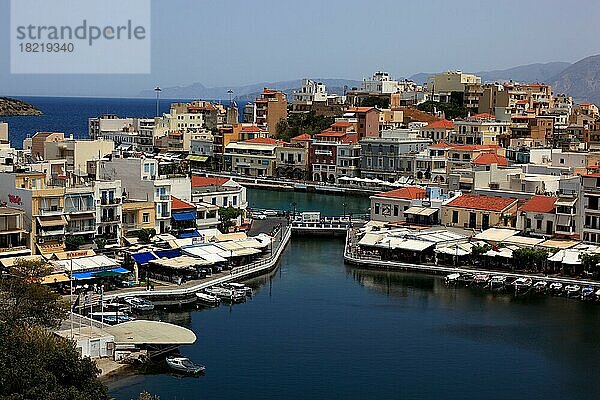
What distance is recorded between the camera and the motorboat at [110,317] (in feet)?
62.6

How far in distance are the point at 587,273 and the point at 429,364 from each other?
8183 mm

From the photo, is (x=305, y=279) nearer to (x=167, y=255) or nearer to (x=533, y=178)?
(x=167, y=255)

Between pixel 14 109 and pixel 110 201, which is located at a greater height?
pixel 14 109

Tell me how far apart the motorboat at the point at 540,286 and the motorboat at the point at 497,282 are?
778mm

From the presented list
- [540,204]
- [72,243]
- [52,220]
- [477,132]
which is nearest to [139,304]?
[72,243]

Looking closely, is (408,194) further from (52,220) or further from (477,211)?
(52,220)

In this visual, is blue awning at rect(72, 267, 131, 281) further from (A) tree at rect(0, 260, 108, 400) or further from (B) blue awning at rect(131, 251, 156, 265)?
(A) tree at rect(0, 260, 108, 400)

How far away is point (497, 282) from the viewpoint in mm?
24312

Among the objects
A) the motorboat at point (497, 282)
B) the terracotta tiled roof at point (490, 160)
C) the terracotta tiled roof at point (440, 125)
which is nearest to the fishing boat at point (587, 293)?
the motorboat at point (497, 282)

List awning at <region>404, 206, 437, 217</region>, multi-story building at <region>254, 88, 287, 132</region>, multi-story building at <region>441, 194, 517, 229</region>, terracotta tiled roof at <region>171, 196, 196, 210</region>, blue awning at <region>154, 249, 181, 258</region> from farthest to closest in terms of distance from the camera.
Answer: multi-story building at <region>254, 88, 287, 132</region> → awning at <region>404, 206, 437, 217</region> → multi-story building at <region>441, 194, 517, 229</region> → terracotta tiled roof at <region>171, 196, 196, 210</region> → blue awning at <region>154, 249, 181, 258</region>

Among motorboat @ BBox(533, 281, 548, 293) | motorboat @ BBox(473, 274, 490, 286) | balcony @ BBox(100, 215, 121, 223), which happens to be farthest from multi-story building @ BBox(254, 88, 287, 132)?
motorboat @ BBox(533, 281, 548, 293)

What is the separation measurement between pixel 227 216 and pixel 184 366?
12.5 metres

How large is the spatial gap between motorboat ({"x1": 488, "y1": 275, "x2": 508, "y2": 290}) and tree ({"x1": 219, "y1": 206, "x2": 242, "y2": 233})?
821 centimetres

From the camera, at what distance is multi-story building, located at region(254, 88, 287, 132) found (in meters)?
58.2
